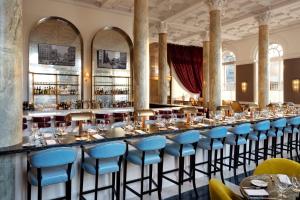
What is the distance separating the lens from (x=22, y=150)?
295 centimetres

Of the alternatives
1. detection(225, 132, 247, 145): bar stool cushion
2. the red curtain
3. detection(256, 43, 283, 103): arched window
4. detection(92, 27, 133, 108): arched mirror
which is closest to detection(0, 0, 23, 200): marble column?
detection(225, 132, 247, 145): bar stool cushion

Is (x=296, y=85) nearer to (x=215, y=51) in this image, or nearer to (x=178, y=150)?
(x=215, y=51)

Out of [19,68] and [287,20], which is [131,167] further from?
[287,20]

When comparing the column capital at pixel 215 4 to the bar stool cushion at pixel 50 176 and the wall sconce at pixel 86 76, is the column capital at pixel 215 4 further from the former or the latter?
the bar stool cushion at pixel 50 176

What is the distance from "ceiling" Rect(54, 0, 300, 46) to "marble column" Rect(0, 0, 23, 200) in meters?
7.64

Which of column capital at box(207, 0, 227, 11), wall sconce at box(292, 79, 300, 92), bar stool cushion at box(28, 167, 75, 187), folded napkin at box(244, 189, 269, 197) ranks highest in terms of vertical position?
column capital at box(207, 0, 227, 11)

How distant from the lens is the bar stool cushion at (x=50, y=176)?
2.79 meters

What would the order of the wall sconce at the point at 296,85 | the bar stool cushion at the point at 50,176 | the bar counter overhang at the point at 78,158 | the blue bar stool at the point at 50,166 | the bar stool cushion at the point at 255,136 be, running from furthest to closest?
the wall sconce at the point at 296,85, the bar stool cushion at the point at 255,136, the bar counter overhang at the point at 78,158, the bar stool cushion at the point at 50,176, the blue bar stool at the point at 50,166

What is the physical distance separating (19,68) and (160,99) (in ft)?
31.4

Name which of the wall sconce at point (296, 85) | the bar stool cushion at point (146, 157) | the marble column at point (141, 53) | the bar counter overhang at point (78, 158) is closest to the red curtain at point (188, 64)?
the wall sconce at point (296, 85)

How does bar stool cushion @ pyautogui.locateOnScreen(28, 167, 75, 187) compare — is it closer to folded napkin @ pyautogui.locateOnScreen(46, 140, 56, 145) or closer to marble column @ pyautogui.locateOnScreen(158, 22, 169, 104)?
folded napkin @ pyautogui.locateOnScreen(46, 140, 56, 145)

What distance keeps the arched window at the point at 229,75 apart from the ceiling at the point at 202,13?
2.72 metres

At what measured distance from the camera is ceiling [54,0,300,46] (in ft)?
34.5

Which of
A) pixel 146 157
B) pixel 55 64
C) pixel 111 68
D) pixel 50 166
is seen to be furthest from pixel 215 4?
pixel 50 166
